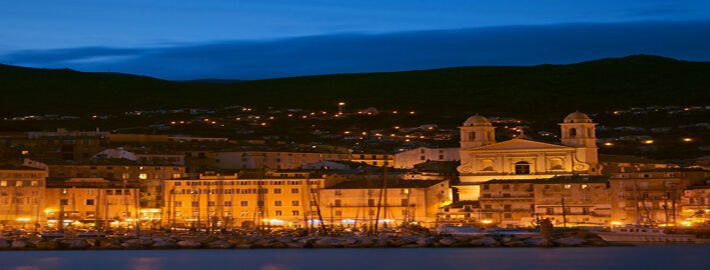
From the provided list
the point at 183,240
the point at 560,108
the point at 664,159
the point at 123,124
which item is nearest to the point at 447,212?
the point at 183,240

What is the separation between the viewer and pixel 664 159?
104688 millimetres

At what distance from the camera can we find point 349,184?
87.4m

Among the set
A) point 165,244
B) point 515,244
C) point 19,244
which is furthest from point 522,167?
point 19,244

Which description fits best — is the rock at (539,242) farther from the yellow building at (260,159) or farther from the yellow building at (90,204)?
the yellow building at (260,159)

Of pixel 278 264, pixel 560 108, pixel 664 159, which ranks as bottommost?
pixel 278 264

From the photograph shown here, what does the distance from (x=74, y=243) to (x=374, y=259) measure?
17.0 metres

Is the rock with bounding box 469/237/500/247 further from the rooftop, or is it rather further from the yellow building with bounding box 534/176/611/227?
the rooftop

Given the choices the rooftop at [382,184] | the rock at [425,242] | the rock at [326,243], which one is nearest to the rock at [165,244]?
the rock at [326,243]

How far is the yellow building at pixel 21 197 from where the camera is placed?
83.4m

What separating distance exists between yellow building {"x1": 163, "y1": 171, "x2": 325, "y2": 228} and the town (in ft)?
0.26

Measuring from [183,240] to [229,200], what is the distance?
15.1 meters

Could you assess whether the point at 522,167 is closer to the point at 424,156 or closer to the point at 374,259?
the point at 424,156

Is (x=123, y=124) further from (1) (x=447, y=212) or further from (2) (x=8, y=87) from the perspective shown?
(1) (x=447, y=212)

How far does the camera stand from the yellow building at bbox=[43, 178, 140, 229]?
84.7 metres
